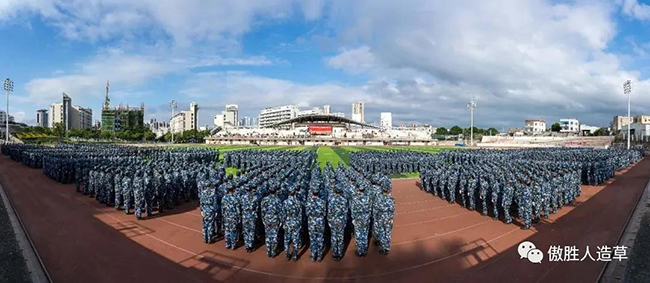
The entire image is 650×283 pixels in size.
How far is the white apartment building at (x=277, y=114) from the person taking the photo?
145m

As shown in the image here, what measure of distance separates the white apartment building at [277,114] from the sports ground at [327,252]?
130 metres

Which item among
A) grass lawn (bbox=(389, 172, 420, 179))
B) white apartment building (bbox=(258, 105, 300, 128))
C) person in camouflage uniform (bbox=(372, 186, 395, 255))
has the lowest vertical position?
grass lawn (bbox=(389, 172, 420, 179))

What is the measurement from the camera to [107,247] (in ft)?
24.9

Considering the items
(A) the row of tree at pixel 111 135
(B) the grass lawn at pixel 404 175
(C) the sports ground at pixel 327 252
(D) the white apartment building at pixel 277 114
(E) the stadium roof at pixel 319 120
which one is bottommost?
(C) the sports ground at pixel 327 252

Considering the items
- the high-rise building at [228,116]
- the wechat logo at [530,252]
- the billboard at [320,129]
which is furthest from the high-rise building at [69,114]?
the wechat logo at [530,252]

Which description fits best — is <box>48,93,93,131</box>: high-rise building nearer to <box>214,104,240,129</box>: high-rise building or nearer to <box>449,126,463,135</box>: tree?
<box>214,104,240,129</box>: high-rise building

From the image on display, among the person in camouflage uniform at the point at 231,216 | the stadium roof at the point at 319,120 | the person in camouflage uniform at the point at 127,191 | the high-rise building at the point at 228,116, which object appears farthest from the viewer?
the high-rise building at the point at 228,116

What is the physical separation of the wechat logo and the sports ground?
0.15 m

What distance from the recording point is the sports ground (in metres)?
6.24

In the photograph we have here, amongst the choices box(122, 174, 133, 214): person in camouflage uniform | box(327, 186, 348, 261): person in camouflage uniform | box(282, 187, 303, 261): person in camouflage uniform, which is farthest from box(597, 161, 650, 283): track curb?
box(122, 174, 133, 214): person in camouflage uniform

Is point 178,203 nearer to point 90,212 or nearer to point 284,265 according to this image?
point 90,212

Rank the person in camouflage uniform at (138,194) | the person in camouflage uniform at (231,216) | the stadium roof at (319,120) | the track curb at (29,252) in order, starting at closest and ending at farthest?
1. the track curb at (29,252)
2. the person in camouflage uniform at (231,216)
3. the person in camouflage uniform at (138,194)
4. the stadium roof at (319,120)

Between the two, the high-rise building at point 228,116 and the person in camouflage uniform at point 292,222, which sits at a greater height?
the high-rise building at point 228,116

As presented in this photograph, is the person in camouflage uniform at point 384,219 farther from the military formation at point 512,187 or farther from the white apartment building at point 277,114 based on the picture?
the white apartment building at point 277,114
